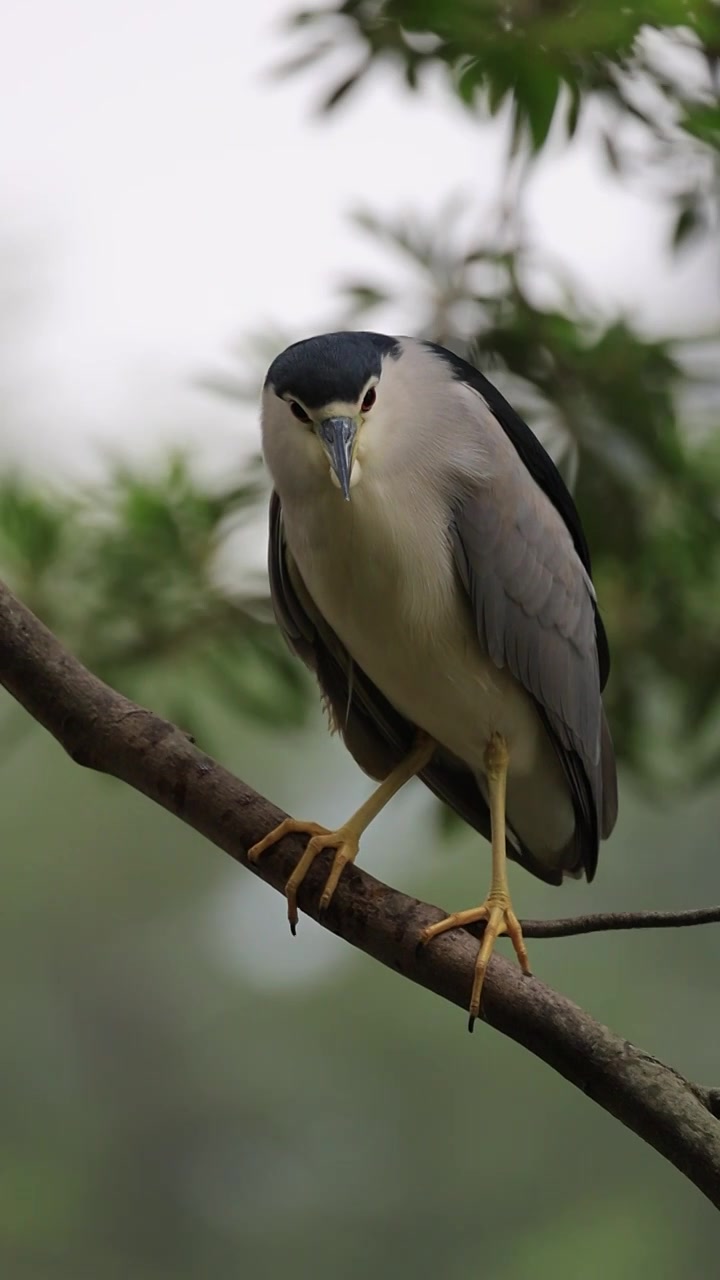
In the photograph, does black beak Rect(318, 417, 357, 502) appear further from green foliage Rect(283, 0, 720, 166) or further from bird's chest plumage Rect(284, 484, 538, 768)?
green foliage Rect(283, 0, 720, 166)

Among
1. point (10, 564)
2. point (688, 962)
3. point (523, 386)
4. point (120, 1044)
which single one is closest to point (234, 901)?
point (120, 1044)

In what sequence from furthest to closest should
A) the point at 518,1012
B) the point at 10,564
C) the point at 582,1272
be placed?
the point at 582,1272 < the point at 10,564 < the point at 518,1012

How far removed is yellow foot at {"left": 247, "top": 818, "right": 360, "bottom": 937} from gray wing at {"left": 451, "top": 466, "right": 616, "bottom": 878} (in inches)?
8.0

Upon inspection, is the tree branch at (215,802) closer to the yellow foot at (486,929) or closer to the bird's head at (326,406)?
the yellow foot at (486,929)

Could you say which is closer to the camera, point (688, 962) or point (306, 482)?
point (306, 482)

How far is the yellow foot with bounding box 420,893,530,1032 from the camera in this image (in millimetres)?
956

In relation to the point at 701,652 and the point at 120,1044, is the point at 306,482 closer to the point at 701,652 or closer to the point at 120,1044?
the point at 701,652

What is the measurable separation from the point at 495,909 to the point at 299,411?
15.8 inches

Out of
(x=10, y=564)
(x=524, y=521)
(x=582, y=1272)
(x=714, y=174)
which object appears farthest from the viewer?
(x=582, y=1272)

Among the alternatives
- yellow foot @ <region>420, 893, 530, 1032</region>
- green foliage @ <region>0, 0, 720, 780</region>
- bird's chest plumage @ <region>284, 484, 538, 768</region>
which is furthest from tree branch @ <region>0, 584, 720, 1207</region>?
green foliage @ <region>0, 0, 720, 780</region>

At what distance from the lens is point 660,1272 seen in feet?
7.36

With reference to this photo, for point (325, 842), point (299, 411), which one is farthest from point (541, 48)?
point (325, 842)

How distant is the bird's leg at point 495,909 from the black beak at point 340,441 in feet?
1.02

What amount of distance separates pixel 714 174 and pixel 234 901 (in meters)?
1.55
